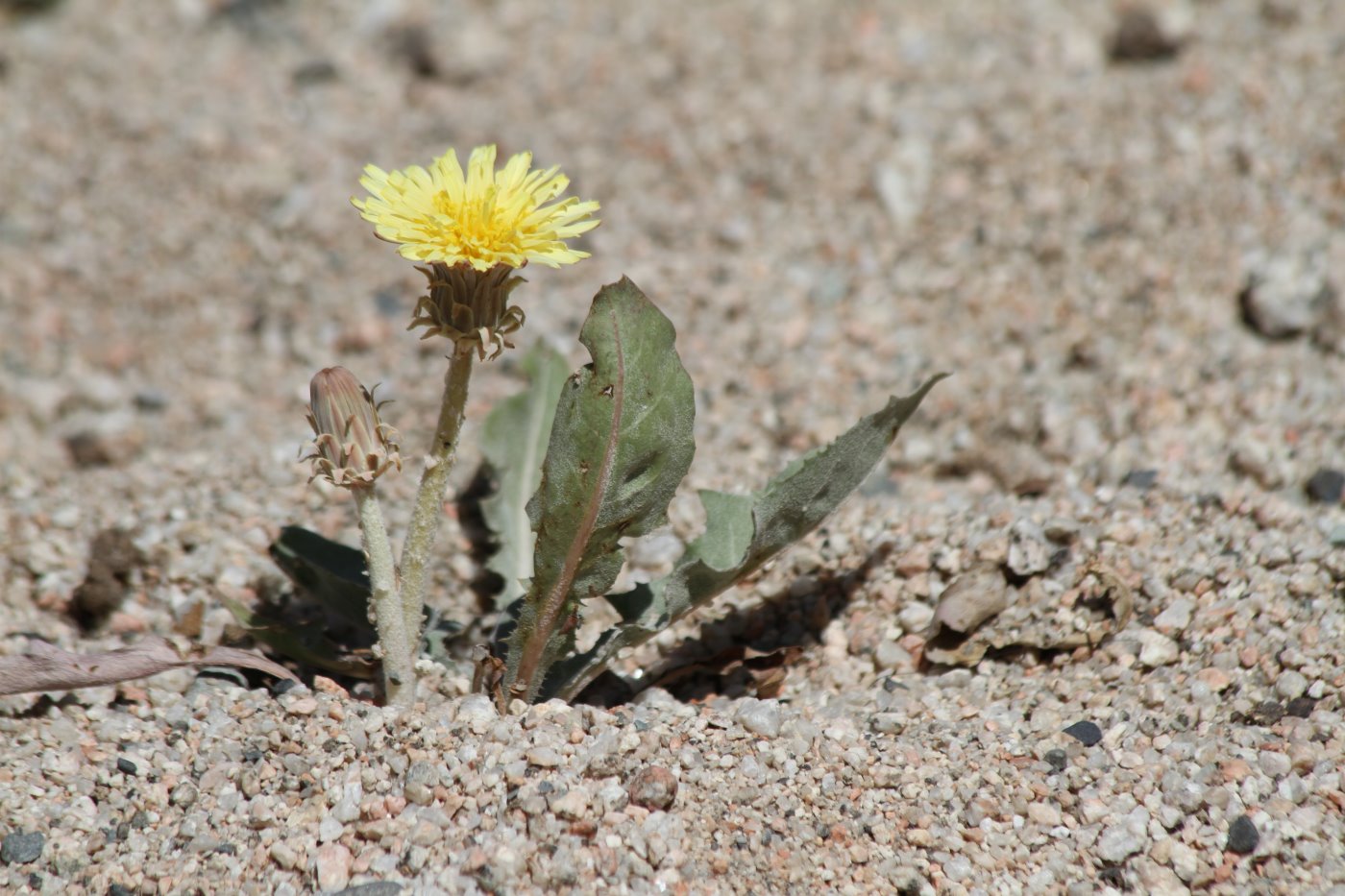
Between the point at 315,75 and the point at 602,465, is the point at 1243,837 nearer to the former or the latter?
the point at 602,465

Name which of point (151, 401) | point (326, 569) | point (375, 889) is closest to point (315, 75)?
point (151, 401)

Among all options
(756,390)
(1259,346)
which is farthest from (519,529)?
(1259,346)

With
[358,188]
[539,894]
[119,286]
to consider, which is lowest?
[539,894]

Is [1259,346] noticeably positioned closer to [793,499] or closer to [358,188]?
[793,499]

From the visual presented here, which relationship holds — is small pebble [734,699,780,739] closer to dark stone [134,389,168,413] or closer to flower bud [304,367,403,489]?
flower bud [304,367,403,489]

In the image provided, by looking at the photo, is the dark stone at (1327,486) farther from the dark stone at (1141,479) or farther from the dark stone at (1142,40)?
the dark stone at (1142,40)

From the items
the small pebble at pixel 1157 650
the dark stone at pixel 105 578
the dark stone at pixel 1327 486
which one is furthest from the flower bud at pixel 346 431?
the dark stone at pixel 1327 486
